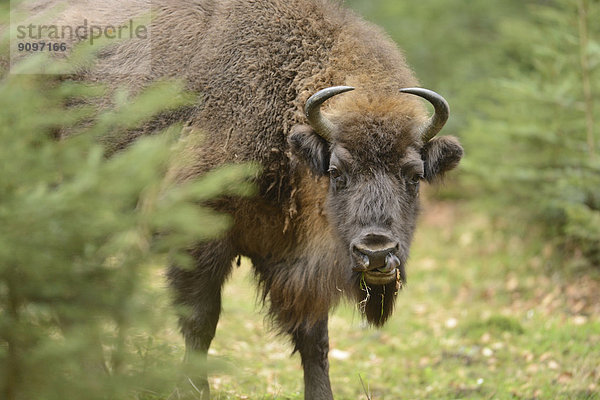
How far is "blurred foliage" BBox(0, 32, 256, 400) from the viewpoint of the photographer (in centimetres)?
247

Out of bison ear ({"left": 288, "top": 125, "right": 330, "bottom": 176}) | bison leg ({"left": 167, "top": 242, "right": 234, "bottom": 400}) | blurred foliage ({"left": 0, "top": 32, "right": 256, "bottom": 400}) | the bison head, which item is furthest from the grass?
blurred foliage ({"left": 0, "top": 32, "right": 256, "bottom": 400})

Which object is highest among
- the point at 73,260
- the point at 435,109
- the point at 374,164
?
the point at 73,260

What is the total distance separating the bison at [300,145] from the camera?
5.49 m

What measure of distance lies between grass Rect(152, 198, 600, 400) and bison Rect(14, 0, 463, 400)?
472 mm

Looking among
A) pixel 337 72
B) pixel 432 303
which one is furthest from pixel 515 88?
pixel 337 72

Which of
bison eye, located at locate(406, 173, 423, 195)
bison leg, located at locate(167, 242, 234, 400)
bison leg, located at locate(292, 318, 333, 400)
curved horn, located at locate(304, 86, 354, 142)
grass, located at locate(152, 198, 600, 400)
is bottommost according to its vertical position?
grass, located at locate(152, 198, 600, 400)

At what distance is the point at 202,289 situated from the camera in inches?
237

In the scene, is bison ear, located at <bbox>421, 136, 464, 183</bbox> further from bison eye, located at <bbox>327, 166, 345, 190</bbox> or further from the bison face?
bison eye, located at <bbox>327, 166, 345, 190</bbox>

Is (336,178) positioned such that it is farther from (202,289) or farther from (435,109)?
(202,289)

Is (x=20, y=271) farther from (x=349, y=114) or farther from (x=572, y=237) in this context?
(x=572, y=237)

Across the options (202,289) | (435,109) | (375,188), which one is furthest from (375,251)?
(202,289)

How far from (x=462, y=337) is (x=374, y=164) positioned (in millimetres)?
4268

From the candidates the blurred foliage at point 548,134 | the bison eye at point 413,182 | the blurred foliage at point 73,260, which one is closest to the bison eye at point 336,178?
the bison eye at point 413,182

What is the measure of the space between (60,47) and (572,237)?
7.98m
